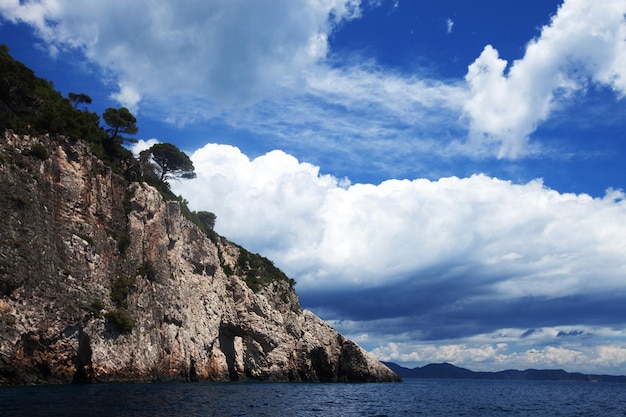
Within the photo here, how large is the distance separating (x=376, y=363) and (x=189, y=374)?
40281mm

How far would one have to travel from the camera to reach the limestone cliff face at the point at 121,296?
47.9m

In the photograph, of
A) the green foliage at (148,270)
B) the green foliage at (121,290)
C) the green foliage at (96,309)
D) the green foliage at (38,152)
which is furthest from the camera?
the green foliage at (148,270)

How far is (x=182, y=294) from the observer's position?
71.4 metres

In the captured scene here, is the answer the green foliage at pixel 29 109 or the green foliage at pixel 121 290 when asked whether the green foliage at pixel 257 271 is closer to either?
the green foliage at pixel 121 290

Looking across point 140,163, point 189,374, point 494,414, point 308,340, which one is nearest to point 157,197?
point 140,163

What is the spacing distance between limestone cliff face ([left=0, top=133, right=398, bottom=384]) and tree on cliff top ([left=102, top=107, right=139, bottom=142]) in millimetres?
12149

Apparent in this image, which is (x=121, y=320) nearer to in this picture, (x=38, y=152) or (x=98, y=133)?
(x=38, y=152)

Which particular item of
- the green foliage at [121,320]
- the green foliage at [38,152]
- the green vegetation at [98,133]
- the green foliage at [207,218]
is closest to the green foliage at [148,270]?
the green vegetation at [98,133]

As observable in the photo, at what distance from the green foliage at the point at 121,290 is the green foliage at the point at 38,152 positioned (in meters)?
16.9

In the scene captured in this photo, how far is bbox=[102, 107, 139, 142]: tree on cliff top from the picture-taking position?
7631 centimetres

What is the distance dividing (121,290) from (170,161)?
3764 centimetres

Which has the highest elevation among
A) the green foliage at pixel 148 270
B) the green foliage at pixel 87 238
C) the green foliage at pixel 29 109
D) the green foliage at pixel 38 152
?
the green foliage at pixel 29 109

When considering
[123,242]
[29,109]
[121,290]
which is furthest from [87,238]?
[29,109]

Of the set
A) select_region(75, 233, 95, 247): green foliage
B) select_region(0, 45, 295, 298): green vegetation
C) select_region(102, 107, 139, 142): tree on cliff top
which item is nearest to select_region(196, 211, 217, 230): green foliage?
select_region(0, 45, 295, 298): green vegetation
